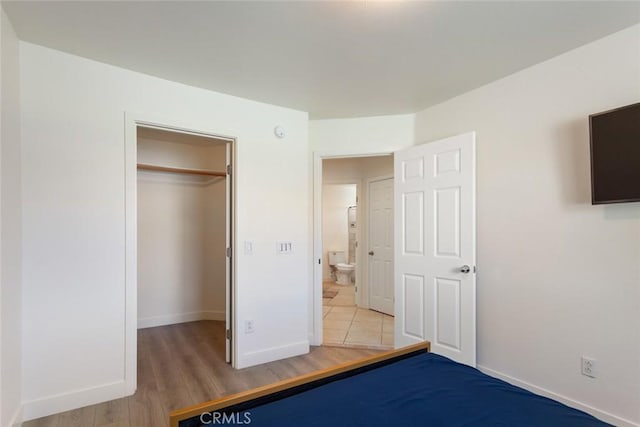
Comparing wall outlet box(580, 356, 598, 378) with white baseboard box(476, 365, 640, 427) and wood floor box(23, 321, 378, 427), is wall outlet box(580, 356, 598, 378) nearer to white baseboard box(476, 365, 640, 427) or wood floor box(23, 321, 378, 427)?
white baseboard box(476, 365, 640, 427)

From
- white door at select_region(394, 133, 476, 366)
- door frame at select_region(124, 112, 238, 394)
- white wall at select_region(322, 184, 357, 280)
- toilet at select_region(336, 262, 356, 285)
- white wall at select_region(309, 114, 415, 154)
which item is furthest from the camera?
white wall at select_region(322, 184, 357, 280)

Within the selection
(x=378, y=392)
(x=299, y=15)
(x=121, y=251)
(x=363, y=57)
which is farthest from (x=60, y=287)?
(x=363, y=57)

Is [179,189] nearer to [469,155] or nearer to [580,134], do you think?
[469,155]

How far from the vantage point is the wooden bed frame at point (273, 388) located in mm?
1160

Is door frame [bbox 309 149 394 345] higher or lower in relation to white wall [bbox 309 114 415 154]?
lower

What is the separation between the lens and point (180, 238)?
4.31 m

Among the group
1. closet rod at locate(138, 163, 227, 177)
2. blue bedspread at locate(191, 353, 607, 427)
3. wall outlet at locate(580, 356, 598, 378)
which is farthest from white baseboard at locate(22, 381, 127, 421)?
wall outlet at locate(580, 356, 598, 378)

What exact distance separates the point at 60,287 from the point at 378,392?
2159mm

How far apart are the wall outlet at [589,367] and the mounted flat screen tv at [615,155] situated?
1.00m

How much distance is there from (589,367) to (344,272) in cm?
502

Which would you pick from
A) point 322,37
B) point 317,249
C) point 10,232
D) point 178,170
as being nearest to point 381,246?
point 317,249

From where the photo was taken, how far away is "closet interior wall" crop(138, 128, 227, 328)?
4062mm

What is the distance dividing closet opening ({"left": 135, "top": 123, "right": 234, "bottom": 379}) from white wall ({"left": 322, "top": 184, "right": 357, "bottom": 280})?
3325 mm

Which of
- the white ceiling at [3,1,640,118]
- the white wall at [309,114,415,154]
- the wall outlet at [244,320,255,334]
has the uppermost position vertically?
the white ceiling at [3,1,640,118]
